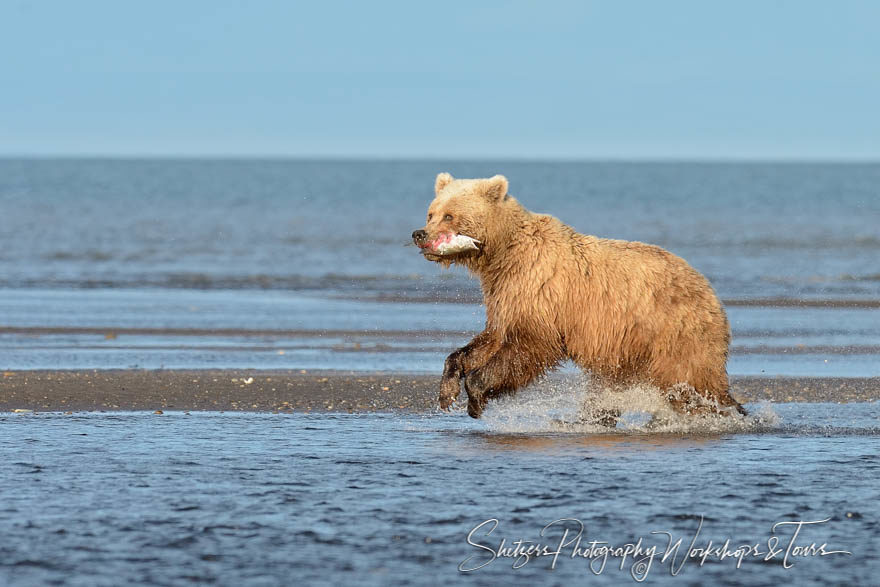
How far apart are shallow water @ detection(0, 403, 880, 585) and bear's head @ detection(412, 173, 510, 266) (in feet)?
4.13

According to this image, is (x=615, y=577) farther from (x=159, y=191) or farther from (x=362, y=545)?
(x=159, y=191)

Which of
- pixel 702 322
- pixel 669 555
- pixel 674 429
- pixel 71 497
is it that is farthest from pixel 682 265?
pixel 71 497

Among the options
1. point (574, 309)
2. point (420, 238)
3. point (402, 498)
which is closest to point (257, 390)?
point (420, 238)

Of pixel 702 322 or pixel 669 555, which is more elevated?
pixel 702 322

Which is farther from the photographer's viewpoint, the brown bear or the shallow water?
the brown bear

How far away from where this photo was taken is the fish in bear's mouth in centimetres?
875

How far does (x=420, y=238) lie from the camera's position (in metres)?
8.64

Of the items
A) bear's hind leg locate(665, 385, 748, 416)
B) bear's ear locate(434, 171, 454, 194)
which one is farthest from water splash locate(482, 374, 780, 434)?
bear's ear locate(434, 171, 454, 194)

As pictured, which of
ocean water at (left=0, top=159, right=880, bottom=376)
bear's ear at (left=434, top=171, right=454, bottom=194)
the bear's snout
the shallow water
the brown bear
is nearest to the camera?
the shallow water

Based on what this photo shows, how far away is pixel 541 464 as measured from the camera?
24.7ft

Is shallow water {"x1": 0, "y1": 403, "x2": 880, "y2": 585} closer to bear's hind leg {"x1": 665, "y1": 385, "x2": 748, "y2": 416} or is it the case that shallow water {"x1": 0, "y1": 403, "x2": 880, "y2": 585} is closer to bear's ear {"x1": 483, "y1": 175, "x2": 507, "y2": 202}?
bear's hind leg {"x1": 665, "y1": 385, "x2": 748, "y2": 416}

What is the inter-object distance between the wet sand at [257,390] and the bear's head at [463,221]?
1.87 metres

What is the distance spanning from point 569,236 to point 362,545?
3.77 m

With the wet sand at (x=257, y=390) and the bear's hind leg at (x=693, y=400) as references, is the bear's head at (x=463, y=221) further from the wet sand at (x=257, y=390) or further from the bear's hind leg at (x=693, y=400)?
the wet sand at (x=257, y=390)
